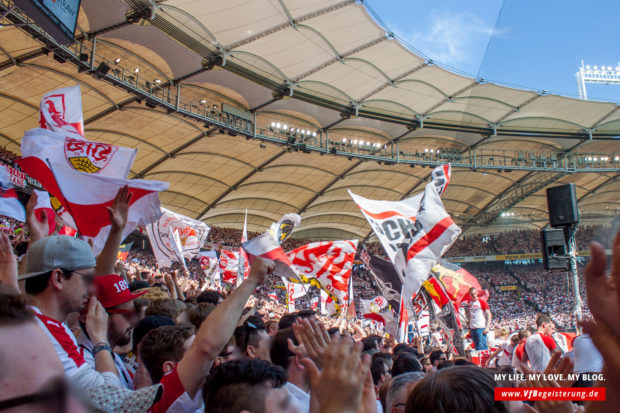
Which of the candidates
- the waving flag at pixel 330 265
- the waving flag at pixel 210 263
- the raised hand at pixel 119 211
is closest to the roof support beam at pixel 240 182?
the waving flag at pixel 210 263

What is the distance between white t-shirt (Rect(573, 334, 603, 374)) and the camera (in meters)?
3.73

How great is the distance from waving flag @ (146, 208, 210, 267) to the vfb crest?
4.67 metres

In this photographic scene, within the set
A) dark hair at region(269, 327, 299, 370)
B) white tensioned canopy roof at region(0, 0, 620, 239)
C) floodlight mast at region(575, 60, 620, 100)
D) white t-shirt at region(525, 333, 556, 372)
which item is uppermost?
white tensioned canopy roof at region(0, 0, 620, 239)

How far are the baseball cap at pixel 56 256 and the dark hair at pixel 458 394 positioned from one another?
206 centimetres

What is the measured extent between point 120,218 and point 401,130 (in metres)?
27.9

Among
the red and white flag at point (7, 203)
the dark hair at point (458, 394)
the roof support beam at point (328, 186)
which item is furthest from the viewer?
the roof support beam at point (328, 186)

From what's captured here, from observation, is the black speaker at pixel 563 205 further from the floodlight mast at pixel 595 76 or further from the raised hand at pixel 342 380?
the raised hand at pixel 342 380

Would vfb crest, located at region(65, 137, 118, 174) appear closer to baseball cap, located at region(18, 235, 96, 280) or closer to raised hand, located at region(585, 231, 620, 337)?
baseball cap, located at region(18, 235, 96, 280)

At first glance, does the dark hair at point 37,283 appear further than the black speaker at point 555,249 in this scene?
No

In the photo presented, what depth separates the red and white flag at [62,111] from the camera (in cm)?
642

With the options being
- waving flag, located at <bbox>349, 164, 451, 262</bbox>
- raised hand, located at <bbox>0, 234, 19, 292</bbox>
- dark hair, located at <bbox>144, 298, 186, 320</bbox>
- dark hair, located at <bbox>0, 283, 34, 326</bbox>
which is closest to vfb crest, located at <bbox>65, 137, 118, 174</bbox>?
dark hair, located at <bbox>144, 298, 186, 320</bbox>

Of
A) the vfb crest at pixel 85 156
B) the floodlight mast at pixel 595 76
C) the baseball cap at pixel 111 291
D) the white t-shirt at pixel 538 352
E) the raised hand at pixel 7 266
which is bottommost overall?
the white t-shirt at pixel 538 352

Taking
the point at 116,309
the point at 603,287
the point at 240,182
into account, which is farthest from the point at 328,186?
the point at 603,287

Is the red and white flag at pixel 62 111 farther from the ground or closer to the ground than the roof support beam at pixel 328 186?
closer to the ground
